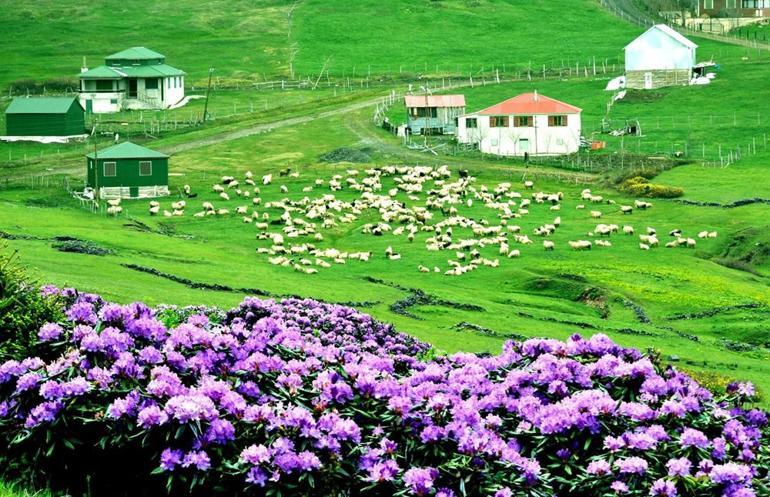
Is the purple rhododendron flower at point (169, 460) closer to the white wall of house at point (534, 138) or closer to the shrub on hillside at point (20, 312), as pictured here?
the shrub on hillside at point (20, 312)

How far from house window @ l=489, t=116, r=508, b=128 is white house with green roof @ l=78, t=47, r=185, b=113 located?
155 ft

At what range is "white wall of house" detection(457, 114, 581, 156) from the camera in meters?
124

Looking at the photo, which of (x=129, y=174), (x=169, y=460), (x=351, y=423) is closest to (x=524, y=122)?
(x=129, y=174)

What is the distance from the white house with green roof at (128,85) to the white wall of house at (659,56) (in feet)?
188

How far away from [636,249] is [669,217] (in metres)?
12.9

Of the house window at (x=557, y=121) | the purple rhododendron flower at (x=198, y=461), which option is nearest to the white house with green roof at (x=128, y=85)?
Answer: the house window at (x=557, y=121)

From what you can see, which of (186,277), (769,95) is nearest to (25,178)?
(186,277)

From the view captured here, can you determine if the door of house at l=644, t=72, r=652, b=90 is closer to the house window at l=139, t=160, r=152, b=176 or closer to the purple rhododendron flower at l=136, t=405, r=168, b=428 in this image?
the house window at l=139, t=160, r=152, b=176

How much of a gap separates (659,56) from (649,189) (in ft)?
188

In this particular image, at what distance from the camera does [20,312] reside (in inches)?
853

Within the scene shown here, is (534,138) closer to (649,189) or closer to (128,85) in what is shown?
(649,189)

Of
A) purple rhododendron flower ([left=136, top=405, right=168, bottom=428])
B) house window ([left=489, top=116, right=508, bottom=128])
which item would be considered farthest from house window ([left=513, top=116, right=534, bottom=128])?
purple rhododendron flower ([left=136, top=405, right=168, bottom=428])

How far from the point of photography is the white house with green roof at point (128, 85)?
149875 mm

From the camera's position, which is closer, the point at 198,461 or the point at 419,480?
the point at 419,480
